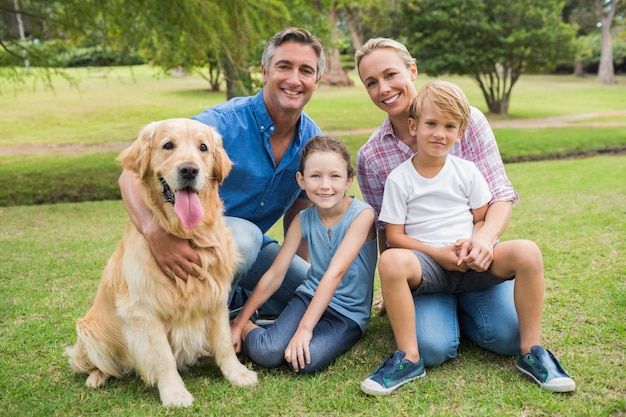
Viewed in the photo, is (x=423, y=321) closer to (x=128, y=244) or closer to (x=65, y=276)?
(x=128, y=244)

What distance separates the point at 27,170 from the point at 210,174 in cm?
1069

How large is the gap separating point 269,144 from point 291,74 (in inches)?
19.6

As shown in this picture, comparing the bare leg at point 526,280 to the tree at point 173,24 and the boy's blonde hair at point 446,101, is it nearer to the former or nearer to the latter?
the boy's blonde hair at point 446,101

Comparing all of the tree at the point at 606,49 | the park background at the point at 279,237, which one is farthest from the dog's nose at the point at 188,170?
the tree at the point at 606,49

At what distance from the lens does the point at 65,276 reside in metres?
5.59

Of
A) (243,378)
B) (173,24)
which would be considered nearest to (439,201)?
(243,378)

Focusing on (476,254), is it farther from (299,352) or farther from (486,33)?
(486,33)

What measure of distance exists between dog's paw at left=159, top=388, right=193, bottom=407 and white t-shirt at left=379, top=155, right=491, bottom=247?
1505 millimetres

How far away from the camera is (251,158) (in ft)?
12.8

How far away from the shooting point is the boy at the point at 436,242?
10.3ft

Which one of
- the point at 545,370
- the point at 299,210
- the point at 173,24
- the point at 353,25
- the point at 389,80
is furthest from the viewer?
the point at 353,25

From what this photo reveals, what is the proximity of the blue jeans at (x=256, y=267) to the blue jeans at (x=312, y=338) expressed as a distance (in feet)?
1.32

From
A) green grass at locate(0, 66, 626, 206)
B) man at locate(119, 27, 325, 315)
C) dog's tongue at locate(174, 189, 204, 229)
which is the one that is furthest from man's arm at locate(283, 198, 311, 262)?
green grass at locate(0, 66, 626, 206)

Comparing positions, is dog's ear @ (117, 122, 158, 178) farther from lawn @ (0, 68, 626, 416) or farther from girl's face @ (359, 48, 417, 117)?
girl's face @ (359, 48, 417, 117)
